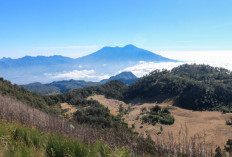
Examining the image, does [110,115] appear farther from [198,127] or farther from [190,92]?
[190,92]

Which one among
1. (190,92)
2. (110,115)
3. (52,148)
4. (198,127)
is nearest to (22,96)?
(110,115)

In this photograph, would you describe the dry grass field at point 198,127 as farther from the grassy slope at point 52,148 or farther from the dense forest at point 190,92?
the grassy slope at point 52,148

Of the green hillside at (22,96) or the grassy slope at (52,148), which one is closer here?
the grassy slope at (52,148)

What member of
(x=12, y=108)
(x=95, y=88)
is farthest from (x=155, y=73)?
(x=12, y=108)

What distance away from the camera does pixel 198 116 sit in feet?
79.9

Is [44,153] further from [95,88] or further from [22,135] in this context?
[95,88]

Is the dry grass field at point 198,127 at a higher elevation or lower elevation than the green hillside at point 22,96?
lower

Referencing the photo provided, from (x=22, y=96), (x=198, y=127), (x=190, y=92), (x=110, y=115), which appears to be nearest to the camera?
(x=22, y=96)

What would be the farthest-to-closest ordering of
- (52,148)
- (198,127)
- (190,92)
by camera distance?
(190,92)
(198,127)
(52,148)

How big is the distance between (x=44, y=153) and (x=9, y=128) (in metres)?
1.40

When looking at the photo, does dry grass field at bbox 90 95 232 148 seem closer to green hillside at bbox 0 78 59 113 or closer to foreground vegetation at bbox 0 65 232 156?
foreground vegetation at bbox 0 65 232 156

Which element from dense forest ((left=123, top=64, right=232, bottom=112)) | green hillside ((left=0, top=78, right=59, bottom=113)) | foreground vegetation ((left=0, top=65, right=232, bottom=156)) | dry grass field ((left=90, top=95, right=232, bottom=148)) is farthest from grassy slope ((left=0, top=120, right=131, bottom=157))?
dense forest ((left=123, top=64, right=232, bottom=112))

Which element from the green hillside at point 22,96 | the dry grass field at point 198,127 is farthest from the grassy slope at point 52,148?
the dry grass field at point 198,127

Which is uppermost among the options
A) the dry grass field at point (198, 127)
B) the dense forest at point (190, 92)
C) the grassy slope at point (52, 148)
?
the grassy slope at point (52, 148)
